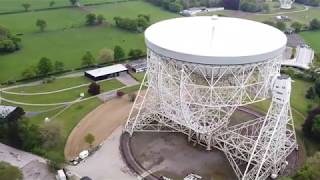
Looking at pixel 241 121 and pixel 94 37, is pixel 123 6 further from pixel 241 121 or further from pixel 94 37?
pixel 241 121

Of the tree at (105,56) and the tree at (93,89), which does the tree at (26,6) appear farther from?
the tree at (93,89)

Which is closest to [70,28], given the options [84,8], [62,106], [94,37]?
[94,37]

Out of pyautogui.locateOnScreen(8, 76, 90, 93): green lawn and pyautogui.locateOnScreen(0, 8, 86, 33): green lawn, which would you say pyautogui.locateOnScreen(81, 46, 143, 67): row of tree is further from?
pyautogui.locateOnScreen(0, 8, 86, 33): green lawn

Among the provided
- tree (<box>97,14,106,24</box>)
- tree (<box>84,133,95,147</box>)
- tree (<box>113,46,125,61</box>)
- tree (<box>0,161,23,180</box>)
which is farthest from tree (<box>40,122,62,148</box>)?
tree (<box>97,14,106,24</box>)

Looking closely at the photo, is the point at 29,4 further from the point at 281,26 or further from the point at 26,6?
the point at 281,26

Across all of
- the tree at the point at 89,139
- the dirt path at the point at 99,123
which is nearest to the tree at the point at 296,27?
the dirt path at the point at 99,123

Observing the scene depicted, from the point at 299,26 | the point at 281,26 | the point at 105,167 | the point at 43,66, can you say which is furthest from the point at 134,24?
the point at 105,167
